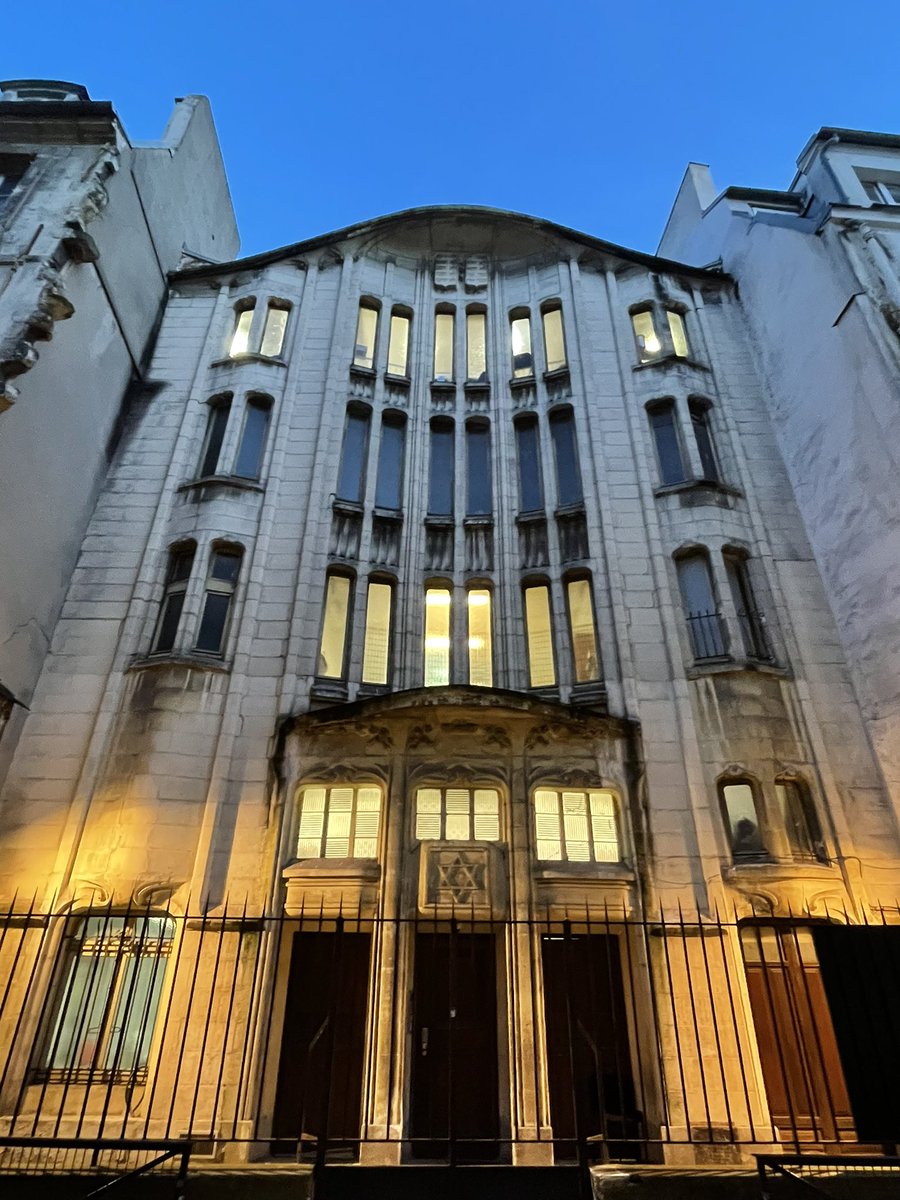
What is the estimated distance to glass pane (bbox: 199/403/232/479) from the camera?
16734mm

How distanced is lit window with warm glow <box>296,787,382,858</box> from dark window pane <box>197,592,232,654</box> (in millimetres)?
3766

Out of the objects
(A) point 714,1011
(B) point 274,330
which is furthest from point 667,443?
(A) point 714,1011

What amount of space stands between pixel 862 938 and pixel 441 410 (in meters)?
14.2

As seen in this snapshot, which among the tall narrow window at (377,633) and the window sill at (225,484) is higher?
the window sill at (225,484)

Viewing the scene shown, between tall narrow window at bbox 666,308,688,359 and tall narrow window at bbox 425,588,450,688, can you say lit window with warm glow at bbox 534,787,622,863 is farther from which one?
tall narrow window at bbox 666,308,688,359

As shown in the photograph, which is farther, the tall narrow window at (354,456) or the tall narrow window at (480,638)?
the tall narrow window at (354,456)

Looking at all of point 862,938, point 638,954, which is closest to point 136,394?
point 638,954

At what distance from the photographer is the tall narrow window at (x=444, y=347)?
19.0 meters

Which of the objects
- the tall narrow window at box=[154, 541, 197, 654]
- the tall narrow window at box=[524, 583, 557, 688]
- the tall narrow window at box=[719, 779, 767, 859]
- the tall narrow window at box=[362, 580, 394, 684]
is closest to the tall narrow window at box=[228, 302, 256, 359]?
the tall narrow window at box=[154, 541, 197, 654]

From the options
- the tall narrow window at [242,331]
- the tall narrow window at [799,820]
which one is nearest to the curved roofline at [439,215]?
the tall narrow window at [242,331]

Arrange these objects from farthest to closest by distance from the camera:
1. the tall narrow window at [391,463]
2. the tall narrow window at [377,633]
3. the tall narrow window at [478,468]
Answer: the tall narrow window at [478,468] < the tall narrow window at [391,463] < the tall narrow window at [377,633]

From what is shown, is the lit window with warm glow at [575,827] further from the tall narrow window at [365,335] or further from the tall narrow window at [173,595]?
the tall narrow window at [365,335]

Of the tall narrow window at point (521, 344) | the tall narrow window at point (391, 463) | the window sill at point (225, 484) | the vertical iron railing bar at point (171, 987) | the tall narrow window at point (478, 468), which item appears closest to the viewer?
the vertical iron railing bar at point (171, 987)

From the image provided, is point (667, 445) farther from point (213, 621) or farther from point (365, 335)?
point (213, 621)
